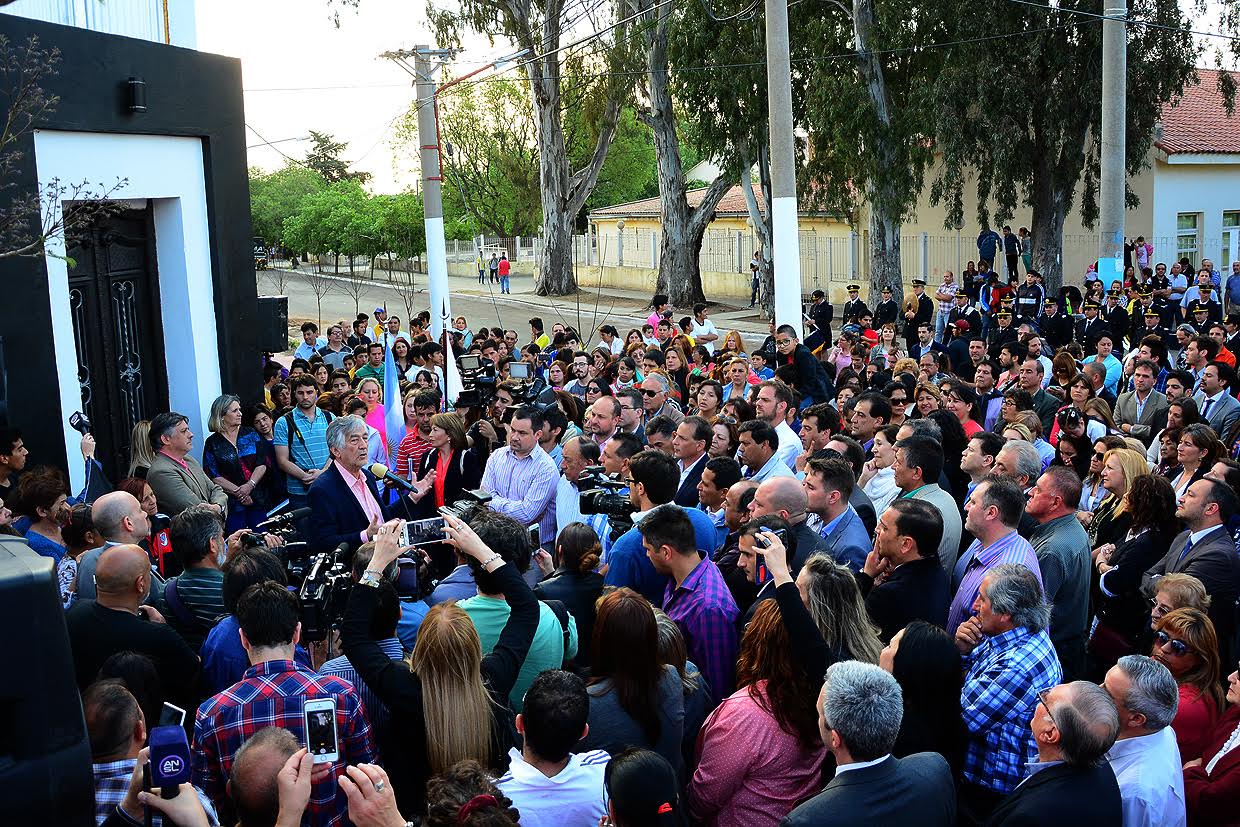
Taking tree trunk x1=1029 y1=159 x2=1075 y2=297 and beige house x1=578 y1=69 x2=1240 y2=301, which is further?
beige house x1=578 y1=69 x2=1240 y2=301

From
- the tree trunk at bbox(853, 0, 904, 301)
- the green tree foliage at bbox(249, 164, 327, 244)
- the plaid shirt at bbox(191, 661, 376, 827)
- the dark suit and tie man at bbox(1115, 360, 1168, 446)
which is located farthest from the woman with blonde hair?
the green tree foliage at bbox(249, 164, 327, 244)

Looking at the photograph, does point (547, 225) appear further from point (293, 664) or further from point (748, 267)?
point (293, 664)

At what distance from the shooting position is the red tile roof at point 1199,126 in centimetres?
2741

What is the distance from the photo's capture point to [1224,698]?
4566 mm

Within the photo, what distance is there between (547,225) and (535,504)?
31625 millimetres

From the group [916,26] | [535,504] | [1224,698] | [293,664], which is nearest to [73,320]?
[535,504]

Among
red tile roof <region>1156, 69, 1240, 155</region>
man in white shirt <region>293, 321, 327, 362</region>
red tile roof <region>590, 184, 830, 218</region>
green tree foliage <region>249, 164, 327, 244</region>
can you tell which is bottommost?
man in white shirt <region>293, 321, 327, 362</region>

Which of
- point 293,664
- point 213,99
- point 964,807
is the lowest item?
point 964,807

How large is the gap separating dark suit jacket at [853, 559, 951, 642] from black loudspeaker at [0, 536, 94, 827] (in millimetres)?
3167

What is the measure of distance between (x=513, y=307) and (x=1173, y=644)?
1328 inches

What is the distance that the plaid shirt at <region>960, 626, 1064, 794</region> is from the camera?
4223 millimetres

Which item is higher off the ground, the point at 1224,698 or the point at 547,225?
the point at 547,225

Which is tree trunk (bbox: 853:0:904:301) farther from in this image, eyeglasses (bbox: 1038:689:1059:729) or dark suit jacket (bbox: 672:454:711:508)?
eyeglasses (bbox: 1038:689:1059:729)

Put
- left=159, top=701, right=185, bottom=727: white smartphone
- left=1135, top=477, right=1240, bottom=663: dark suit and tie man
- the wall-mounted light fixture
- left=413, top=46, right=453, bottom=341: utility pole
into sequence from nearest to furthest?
left=159, top=701, right=185, bottom=727: white smartphone
left=1135, top=477, right=1240, bottom=663: dark suit and tie man
the wall-mounted light fixture
left=413, top=46, right=453, bottom=341: utility pole
